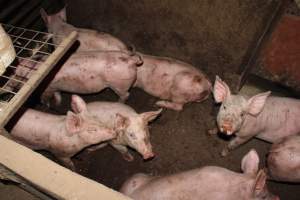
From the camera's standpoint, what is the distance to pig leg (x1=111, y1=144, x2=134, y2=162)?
384 cm

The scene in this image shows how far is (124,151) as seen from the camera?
12.9 feet

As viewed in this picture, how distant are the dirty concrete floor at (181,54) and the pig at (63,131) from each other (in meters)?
0.56

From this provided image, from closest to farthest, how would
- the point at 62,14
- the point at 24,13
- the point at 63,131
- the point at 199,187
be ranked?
1. the point at 199,187
2. the point at 63,131
3. the point at 24,13
4. the point at 62,14

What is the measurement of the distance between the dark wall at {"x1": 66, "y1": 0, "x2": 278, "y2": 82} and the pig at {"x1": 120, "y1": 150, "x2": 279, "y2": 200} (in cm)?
147

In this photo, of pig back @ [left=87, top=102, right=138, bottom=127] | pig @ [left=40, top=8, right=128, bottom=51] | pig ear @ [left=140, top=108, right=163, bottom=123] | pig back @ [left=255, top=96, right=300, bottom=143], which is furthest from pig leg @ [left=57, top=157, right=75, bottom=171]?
pig back @ [left=255, top=96, right=300, bottom=143]

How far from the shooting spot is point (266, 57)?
4.20m

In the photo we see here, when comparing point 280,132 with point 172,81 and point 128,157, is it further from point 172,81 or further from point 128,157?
point 128,157

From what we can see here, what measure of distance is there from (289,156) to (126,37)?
2.76 m

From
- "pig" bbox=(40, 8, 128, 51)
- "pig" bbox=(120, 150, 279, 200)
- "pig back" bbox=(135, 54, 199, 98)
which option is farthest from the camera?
"pig" bbox=(40, 8, 128, 51)

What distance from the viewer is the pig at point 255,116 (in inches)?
134

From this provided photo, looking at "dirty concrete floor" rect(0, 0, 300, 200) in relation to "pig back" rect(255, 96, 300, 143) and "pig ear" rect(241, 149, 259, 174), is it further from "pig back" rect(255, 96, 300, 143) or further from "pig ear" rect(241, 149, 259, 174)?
"pig ear" rect(241, 149, 259, 174)

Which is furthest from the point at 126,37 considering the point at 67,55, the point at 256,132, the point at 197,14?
the point at 256,132

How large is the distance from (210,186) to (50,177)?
1717mm

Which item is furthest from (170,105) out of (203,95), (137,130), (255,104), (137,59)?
(255,104)
